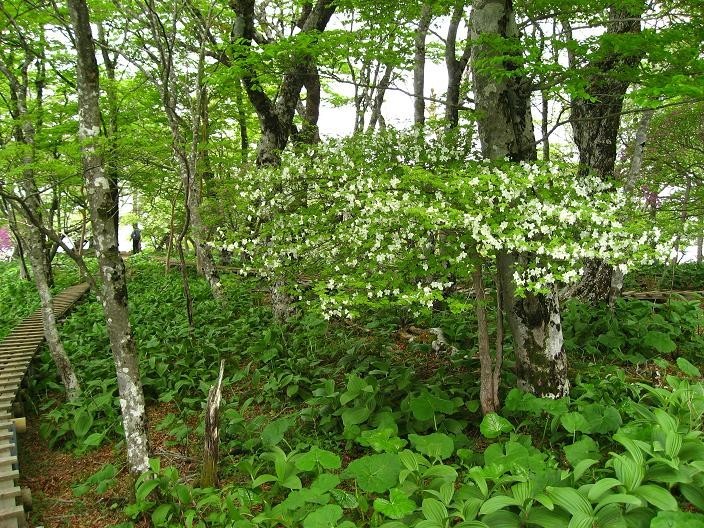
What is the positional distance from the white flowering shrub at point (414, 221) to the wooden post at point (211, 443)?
164cm

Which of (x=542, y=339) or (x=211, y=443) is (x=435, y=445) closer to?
(x=542, y=339)

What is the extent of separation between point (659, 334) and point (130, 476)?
24.9 feet

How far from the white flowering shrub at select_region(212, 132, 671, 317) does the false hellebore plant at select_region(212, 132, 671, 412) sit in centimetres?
1

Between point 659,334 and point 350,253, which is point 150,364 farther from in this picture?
point 659,334

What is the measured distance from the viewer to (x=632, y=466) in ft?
11.1

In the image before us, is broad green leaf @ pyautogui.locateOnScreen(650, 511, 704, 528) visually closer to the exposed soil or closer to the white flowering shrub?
the white flowering shrub

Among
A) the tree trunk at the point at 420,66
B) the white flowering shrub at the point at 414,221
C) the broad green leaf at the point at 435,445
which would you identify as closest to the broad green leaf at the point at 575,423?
the broad green leaf at the point at 435,445

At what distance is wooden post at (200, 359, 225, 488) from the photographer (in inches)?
203

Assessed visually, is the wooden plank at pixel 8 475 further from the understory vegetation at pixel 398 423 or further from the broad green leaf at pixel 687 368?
the broad green leaf at pixel 687 368

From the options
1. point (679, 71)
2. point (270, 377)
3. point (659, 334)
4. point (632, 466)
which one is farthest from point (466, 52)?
point (632, 466)

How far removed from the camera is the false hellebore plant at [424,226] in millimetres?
4105

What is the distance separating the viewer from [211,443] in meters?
5.18

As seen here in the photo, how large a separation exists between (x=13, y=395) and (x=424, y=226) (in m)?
7.13

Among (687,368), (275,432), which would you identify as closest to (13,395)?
(275,432)
